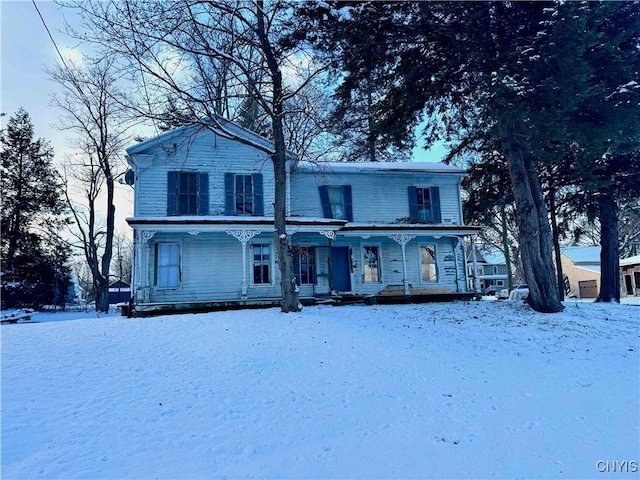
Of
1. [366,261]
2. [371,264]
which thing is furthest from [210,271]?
[371,264]

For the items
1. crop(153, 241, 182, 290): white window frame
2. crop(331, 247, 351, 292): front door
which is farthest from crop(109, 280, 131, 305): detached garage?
crop(331, 247, 351, 292): front door

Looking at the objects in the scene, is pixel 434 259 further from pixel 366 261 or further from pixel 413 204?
pixel 366 261

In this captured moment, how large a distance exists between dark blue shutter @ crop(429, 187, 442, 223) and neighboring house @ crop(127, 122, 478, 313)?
46 millimetres

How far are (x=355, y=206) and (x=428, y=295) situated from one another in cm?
486

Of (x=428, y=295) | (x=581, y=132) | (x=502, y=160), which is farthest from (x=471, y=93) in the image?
(x=428, y=295)

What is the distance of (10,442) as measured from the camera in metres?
3.83

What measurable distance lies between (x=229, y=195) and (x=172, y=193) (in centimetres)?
209

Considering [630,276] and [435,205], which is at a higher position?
[435,205]

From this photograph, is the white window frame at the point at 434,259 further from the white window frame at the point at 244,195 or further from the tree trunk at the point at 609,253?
the white window frame at the point at 244,195

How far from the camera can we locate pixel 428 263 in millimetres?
17953

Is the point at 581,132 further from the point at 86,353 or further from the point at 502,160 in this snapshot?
the point at 86,353

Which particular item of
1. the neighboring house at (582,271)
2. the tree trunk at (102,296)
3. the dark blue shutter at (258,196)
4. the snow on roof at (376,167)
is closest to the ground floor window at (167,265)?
the dark blue shutter at (258,196)

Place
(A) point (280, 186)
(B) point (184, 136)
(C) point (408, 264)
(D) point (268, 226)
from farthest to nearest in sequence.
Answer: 1. (C) point (408, 264)
2. (B) point (184, 136)
3. (D) point (268, 226)
4. (A) point (280, 186)

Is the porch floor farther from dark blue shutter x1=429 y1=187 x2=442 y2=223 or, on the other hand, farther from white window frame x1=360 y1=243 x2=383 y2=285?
dark blue shutter x1=429 y1=187 x2=442 y2=223
